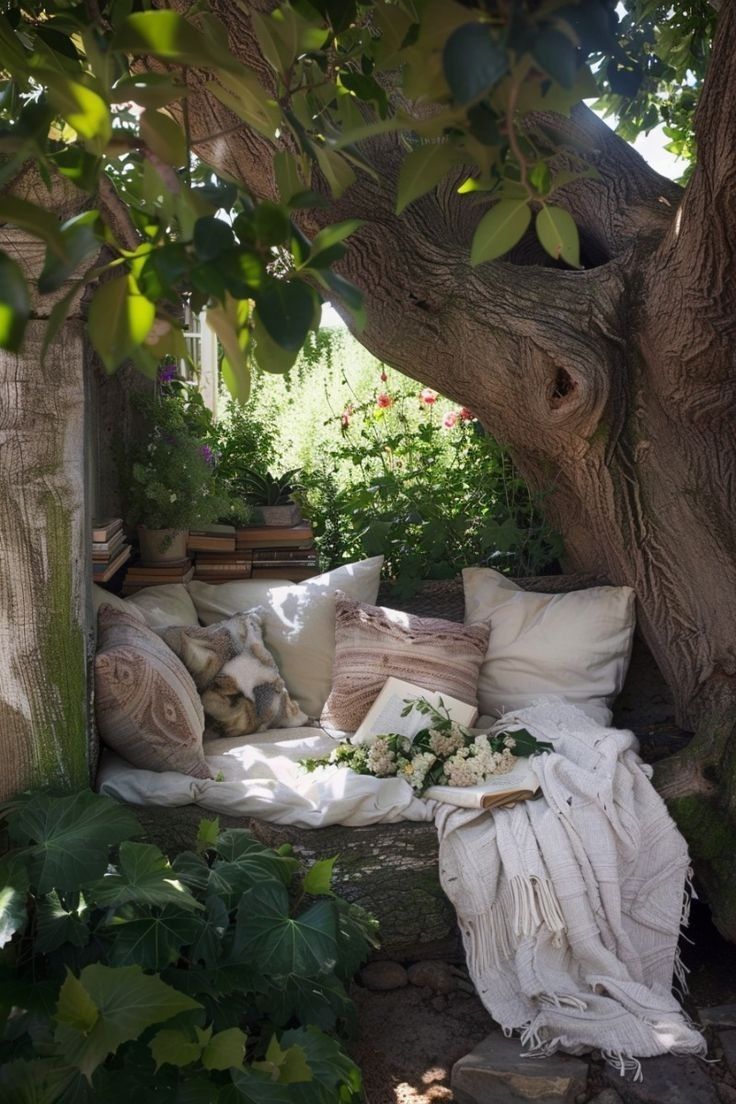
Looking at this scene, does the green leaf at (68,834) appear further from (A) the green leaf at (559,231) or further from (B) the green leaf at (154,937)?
(A) the green leaf at (559,231)

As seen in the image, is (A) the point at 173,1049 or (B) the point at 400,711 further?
(B) the point at 400,711

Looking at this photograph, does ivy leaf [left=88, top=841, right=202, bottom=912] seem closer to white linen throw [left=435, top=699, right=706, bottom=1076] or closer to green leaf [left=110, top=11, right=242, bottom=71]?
white linen throw [left=435, top=699, right=706, bottom=1076]

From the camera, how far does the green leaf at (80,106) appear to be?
0.78 metres

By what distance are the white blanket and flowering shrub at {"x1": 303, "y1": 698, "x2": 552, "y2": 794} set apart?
8 centimetres

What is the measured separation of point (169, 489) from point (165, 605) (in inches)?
18.4

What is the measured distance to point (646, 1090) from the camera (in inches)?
96.3

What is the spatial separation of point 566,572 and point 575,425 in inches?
31.9

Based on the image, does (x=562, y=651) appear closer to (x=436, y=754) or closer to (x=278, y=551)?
(x=436, y=754)

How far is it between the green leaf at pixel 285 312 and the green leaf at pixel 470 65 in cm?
19

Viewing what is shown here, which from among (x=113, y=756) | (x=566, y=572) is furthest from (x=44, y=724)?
(x=566, y=572)

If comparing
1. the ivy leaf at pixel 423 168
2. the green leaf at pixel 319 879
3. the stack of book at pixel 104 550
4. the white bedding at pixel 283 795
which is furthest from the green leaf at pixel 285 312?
the stack of book at pixel 104 550

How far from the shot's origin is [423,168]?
2.91ft

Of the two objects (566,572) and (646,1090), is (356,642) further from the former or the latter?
(646,1090)

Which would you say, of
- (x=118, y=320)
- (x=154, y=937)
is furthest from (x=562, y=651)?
(x=118, y=320)
